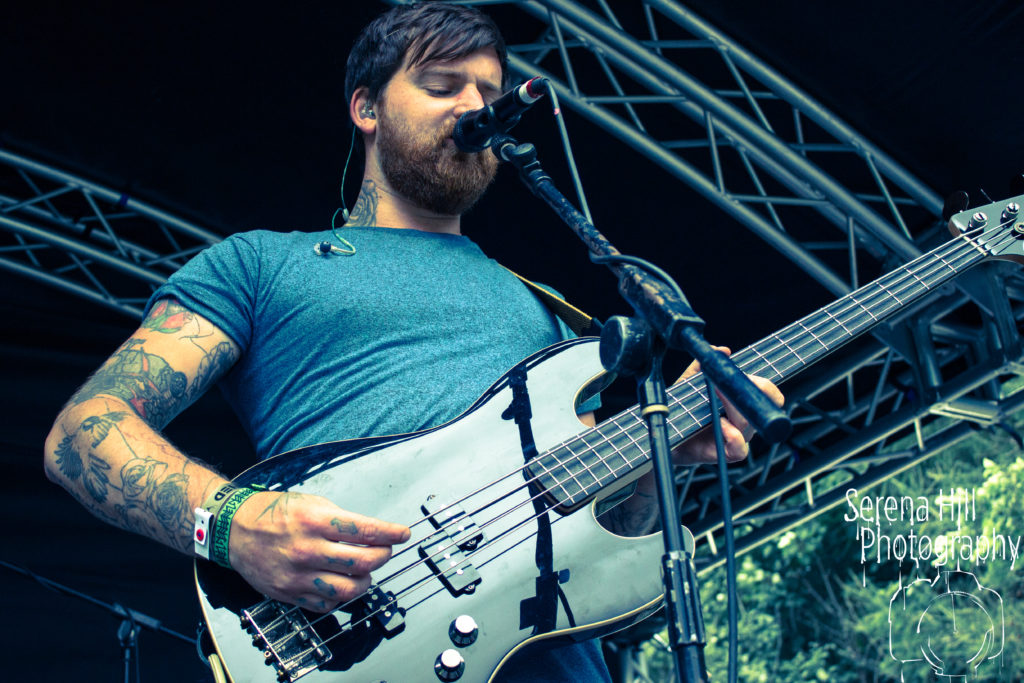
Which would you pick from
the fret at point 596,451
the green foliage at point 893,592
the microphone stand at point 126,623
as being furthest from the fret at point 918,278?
the green foliage at point 893,592

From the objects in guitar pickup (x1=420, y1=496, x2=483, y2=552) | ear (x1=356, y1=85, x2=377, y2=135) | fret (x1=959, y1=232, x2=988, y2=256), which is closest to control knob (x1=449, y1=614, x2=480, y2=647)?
guitar pickup (x1=420, y1=496, x2=483, y2=552)

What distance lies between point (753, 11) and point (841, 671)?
14.8 m

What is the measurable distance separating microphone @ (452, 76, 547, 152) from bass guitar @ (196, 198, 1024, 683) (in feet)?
1.57

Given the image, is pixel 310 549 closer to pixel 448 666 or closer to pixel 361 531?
pixel 361 531

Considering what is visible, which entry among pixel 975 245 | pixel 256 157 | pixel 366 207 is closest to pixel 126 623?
pixel 256 157

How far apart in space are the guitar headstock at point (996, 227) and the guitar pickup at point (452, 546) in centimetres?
152

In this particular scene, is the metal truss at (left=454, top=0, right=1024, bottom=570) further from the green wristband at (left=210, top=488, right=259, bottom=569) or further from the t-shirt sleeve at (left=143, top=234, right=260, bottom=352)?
the green wristband at (left=210, top=488, right=259, bottom=569)

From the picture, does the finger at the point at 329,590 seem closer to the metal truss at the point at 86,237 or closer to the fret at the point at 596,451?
the fret at the point at 596,451

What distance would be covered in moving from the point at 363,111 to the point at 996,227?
174 centimetres

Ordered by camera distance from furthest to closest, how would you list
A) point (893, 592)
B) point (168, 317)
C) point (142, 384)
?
point (893, 592)
point (168, 317)
point (142, 384)

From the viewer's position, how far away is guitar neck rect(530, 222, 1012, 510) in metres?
1.60

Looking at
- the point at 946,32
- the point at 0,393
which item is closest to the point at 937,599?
the point at 946,32

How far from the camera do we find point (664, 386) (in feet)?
3.85

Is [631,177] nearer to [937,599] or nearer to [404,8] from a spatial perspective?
[404,8]
